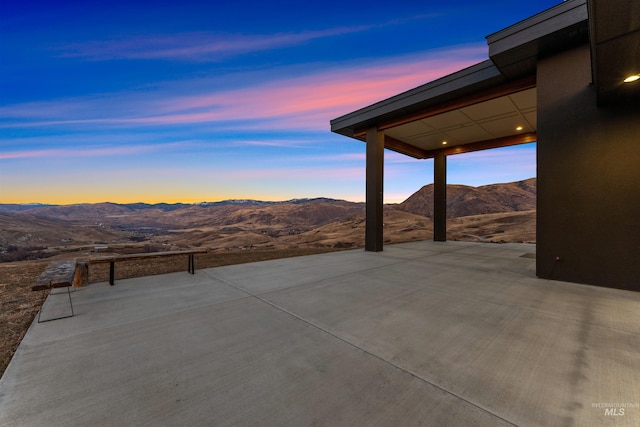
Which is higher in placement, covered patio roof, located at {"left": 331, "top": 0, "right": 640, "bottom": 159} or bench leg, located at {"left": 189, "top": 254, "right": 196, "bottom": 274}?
covered patio roof, located at {"left": 331, "top": 0, "right": 640, "bottom": 159}

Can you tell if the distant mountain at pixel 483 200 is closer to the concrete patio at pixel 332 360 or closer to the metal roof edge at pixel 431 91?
the metal roof edge at pixel 431 91

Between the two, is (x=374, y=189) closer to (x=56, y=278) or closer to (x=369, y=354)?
(x=369, y=354)

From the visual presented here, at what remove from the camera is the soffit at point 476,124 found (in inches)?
284

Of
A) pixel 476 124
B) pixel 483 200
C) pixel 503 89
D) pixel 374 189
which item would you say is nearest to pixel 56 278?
pixel 374 189

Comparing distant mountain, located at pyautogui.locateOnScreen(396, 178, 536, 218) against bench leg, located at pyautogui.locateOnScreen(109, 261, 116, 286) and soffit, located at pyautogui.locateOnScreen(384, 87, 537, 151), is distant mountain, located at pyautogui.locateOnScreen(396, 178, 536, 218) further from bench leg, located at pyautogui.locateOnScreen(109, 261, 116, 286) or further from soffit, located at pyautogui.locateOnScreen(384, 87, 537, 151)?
bench leg, located at pyautogui.locateOnScreen(109, 261, 116, 286)

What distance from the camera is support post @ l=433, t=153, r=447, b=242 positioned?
1215cm

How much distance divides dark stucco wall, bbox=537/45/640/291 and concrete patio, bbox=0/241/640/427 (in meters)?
0.66

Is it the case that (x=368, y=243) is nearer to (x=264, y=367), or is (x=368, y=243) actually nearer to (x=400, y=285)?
(x=400, y=285)

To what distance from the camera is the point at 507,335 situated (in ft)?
8.82

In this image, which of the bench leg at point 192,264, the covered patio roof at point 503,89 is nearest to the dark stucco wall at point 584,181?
the covered patio roof at point 503,89

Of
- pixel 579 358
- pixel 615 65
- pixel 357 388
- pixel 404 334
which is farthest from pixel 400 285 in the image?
pixel 615 65

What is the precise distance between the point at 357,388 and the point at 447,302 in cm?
248

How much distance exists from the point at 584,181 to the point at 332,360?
Answer: 5.88 meters

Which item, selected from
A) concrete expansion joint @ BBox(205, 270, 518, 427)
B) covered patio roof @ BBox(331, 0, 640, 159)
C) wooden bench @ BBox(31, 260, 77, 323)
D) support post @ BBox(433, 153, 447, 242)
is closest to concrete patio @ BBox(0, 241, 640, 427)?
concrete expansion joint @ BBox(205, 270, 518, 427)
